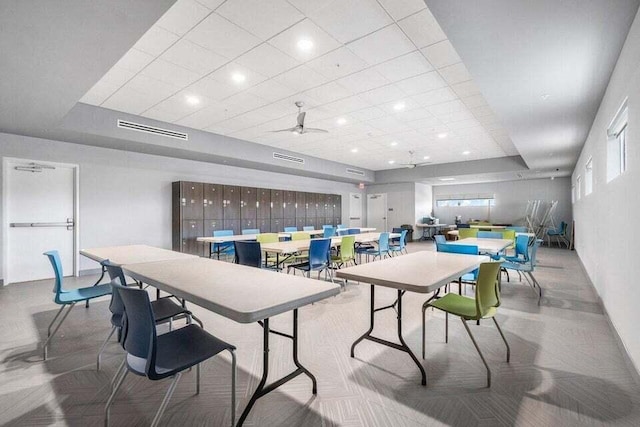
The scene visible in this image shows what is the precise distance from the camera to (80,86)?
11.1 feet

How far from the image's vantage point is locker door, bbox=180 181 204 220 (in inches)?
283

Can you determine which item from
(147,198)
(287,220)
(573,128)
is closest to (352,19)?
(573,128)

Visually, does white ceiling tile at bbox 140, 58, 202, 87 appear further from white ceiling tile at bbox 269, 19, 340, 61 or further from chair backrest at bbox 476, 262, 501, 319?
Result: chair backrest at bbox 476, 262, 501, 319

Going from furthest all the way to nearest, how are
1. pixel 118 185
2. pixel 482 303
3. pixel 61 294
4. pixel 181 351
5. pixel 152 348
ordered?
pixel 118 185
pixel 61 294
pixel 482 303
pixel 181 351
pixel 152 348

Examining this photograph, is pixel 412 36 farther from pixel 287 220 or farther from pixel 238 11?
pixel 287 220

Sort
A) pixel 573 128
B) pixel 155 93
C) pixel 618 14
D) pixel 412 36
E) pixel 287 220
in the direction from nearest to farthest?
pixel 618 14, pixel 412 36, pixel 155 93, pixel 573 128, pixel 287 220

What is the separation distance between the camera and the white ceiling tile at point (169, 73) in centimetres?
367

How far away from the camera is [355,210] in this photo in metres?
13.6

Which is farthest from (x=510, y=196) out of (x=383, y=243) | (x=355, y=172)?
(x=383, y=243)

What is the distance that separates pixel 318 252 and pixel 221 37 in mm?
2875

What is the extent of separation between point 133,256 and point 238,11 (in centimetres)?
267

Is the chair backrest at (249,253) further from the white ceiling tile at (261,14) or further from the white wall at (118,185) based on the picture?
the white wall at (118,185)

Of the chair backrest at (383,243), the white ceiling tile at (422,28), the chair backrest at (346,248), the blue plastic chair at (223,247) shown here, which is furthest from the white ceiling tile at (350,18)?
the blue plastic chair at (223,247)

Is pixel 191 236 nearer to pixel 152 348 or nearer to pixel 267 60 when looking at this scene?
pixel 267 60
